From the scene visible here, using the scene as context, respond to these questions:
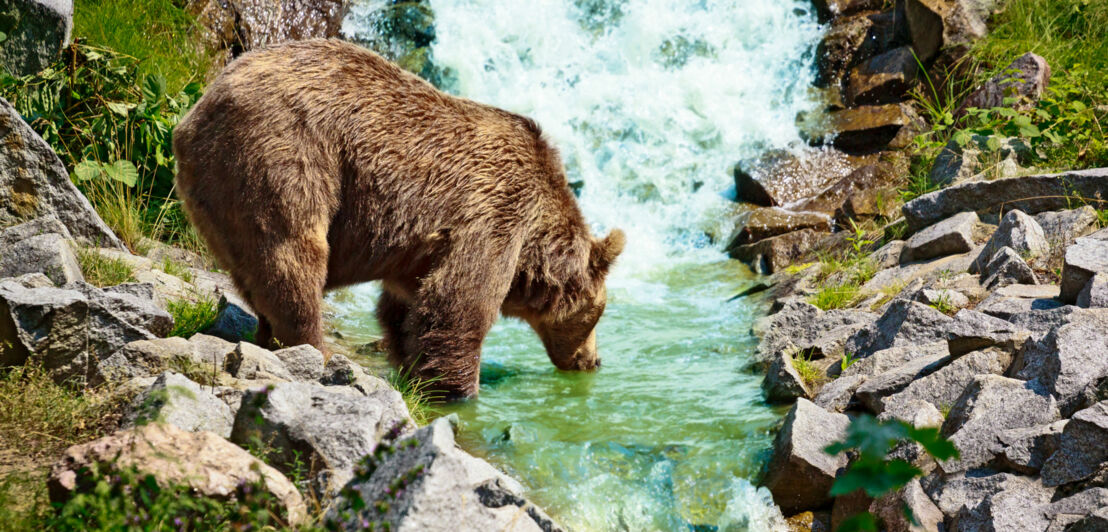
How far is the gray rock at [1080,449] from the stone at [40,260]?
4.98 meters

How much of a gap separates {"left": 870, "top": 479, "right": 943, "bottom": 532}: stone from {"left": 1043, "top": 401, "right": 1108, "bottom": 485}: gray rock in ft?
1.61

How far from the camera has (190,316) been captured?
18.9 feet

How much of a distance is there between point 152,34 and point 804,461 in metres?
8.89

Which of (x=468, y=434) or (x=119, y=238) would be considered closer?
(x=468, y=434)

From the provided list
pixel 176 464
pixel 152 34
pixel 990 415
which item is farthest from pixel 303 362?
pixel 152 34

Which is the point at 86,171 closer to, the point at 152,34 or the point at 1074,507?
the point at 152,34

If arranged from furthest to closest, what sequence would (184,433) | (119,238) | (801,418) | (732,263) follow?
(732,263) < (119,238) < (801,418) < (184,433)

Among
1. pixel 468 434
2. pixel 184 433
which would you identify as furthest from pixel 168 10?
pixel 184 433

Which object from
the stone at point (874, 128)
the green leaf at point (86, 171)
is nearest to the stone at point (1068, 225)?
the stone at point (874, 128)

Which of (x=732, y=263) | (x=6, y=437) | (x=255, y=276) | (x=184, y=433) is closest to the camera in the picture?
(x=184, y=433)

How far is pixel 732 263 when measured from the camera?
10367mm

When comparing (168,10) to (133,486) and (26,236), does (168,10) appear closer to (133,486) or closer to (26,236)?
(26,236)

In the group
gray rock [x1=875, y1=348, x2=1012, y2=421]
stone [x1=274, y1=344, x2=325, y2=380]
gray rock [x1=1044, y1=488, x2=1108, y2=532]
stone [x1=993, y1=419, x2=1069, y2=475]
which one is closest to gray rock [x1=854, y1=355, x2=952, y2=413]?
gray rock [x1=875, y1=348, x2=1012, y2=421]

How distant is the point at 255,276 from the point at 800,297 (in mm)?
4566
